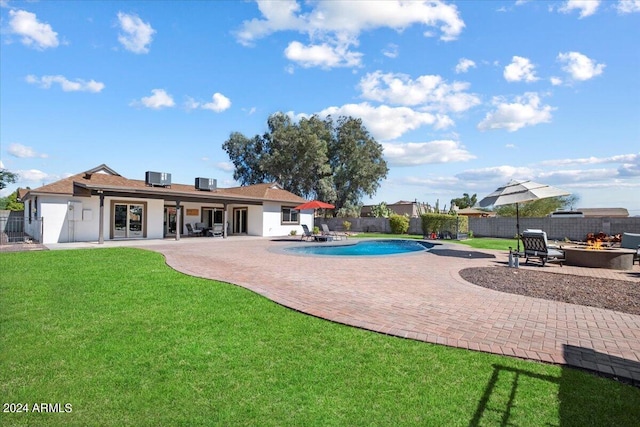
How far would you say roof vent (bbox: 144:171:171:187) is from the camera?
2200 cm

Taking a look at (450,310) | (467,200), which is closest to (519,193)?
(450,310)

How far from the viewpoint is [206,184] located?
1006 inches

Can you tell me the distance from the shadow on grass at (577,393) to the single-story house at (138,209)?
739 inches

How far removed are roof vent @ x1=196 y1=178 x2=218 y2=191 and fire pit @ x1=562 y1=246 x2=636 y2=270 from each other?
2267 centimetres

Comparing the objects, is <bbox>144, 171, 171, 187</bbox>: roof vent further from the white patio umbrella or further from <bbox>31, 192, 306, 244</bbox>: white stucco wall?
the white patio umbrella

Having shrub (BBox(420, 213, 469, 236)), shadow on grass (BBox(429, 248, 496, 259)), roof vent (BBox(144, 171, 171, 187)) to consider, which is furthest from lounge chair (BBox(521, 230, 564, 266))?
roof vent (BBox(144, 171, 171, 187))

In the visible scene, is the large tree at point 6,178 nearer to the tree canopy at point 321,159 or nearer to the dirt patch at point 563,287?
the tree canopy at point 321,159

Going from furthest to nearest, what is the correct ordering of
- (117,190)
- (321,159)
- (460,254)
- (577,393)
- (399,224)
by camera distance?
1. (321,159)
2. (399,224)
3. (117,190)
4. (460,254)
5. (577,393)

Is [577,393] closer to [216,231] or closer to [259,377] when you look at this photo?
[259,377]

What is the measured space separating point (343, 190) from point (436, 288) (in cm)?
3489

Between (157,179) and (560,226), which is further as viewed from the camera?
(560,226)

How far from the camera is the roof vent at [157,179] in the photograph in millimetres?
22000

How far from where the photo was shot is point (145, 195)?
62.3 ft

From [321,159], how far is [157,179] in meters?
20.3
